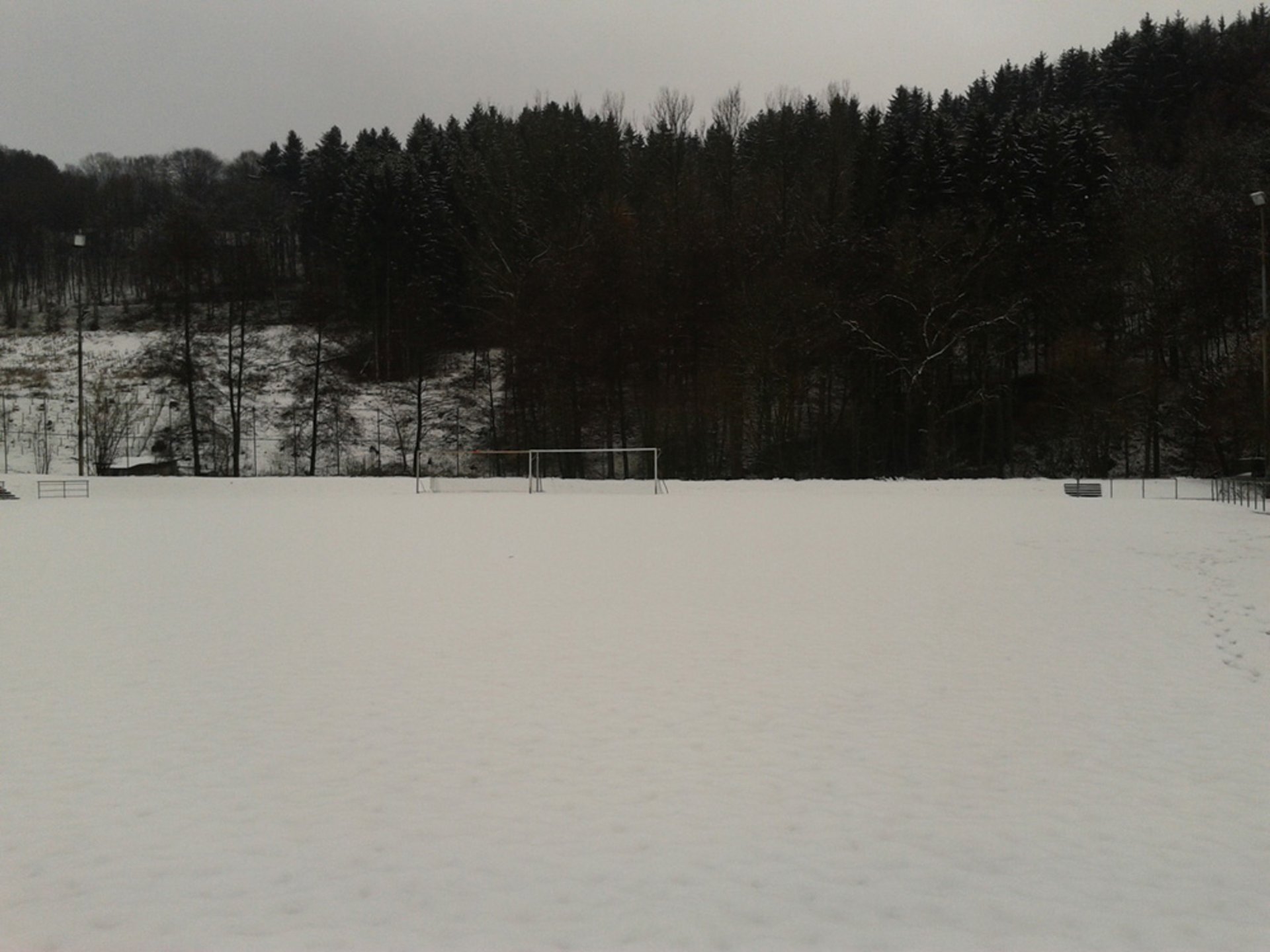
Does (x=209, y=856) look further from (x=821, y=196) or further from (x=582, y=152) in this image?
(x=582, y=152)

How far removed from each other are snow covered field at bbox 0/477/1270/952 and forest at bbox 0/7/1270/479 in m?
31.1

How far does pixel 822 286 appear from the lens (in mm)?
47625

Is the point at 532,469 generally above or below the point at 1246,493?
above

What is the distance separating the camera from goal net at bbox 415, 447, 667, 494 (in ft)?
138

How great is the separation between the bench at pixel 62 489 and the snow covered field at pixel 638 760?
2758 cm

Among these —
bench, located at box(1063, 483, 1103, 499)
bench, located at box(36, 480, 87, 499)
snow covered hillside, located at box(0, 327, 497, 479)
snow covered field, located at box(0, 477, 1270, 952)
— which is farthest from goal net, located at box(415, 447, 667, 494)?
snow covered field, located at box(0, 477, 1270, 952)

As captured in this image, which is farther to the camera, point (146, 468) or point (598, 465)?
point (598, 465)

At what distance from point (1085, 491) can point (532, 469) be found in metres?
25.8

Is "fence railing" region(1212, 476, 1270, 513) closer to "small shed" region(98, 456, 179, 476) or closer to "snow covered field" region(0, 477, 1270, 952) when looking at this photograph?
"snow covered field" region(0, 477, 1270, 952)

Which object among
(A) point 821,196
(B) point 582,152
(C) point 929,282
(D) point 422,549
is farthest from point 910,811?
(B) point 582,152

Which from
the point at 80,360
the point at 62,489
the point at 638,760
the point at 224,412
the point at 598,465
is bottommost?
the point at 638,760

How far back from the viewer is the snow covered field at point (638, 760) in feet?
14.6

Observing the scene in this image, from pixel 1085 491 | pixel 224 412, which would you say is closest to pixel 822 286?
A: pixel 1085 491

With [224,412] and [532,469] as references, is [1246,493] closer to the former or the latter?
[532,469]
